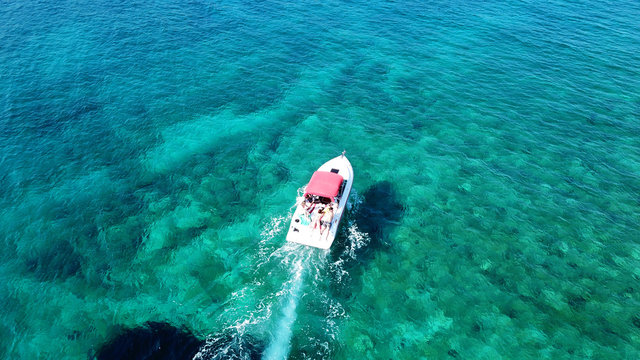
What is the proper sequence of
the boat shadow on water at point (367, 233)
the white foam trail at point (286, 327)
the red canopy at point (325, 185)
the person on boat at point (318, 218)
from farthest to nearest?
the red canopy at point (325, 185) < the person on boat at point (318, 218) < the boat shadow on water at point (367, 233) < the white foam trail at point (286, 327)

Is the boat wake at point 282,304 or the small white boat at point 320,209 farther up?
the small white boat at point 320,209

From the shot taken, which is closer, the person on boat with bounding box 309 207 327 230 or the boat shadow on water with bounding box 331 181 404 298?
the boat shadow on water with bounding box 331 181 404 298

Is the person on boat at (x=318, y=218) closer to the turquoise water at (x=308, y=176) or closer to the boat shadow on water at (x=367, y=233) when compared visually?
the turquoise water at (x=308, y=176)

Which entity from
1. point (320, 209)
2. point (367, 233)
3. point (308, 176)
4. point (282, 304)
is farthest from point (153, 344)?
point (308, 176)

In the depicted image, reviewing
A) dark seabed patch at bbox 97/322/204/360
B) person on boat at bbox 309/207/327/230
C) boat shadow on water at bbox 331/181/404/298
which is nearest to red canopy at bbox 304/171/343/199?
person on boat at bbox 309/207/327/230

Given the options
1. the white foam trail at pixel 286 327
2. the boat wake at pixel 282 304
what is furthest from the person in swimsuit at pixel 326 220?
the white foam trail at pixel 286 327

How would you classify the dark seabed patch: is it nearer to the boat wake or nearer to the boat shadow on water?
the boat wake
